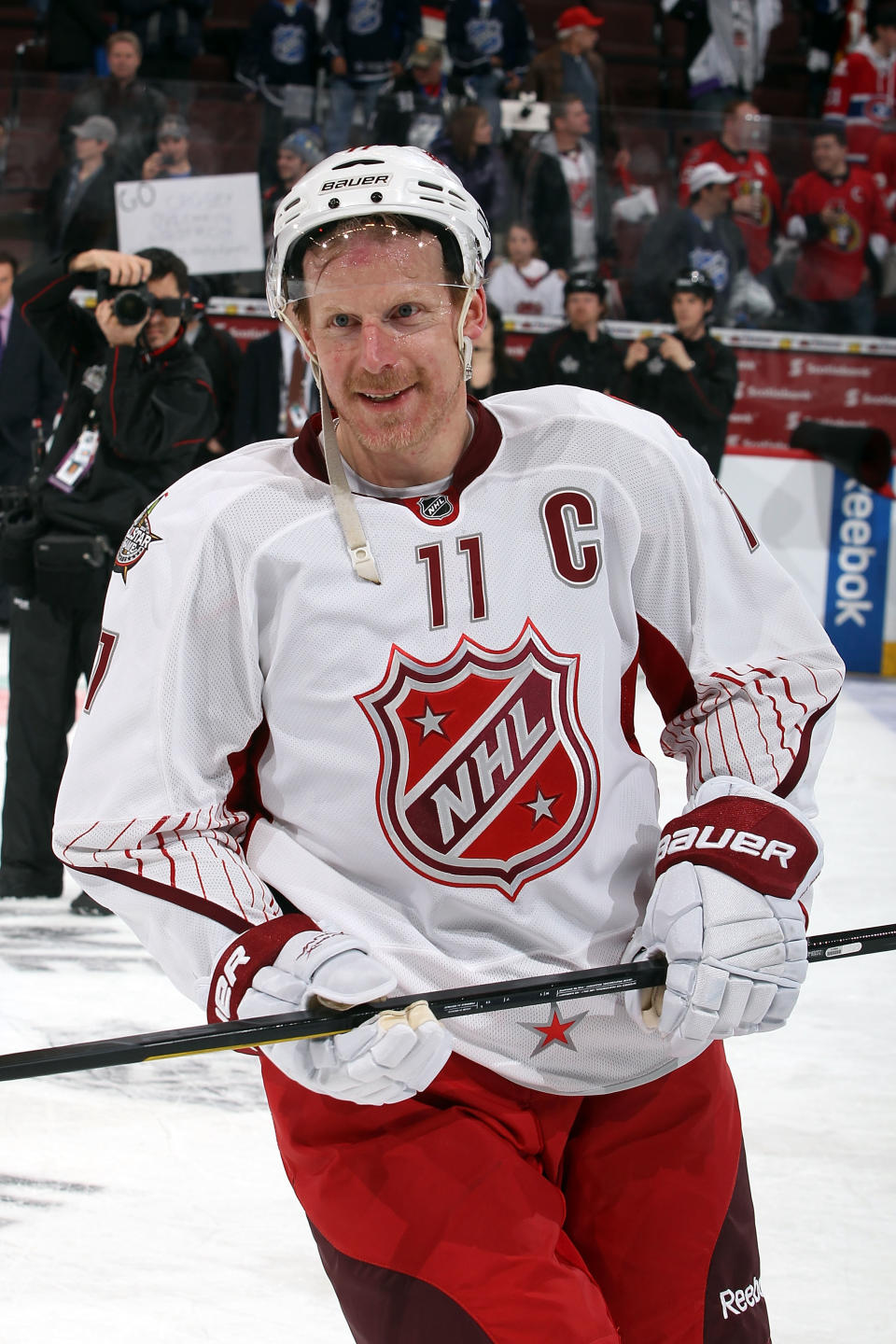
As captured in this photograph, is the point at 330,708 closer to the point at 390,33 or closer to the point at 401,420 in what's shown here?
the point at 401,420

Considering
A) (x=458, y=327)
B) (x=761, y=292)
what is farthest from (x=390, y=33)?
(x=458, y=327)

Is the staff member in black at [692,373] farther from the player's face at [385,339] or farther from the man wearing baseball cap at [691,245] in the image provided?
the player's face at [385,339]

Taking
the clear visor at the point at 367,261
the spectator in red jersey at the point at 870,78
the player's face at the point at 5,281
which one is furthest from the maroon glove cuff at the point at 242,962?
the spectator in red jersey at the point at 870,78

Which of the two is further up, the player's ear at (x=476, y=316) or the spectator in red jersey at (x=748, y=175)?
the spectator in red jersey at (x=748, y=175)

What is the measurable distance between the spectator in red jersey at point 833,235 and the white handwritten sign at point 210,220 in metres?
2.75

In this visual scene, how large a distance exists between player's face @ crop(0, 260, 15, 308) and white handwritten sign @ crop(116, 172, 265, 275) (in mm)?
590

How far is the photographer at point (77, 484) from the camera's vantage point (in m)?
3.48


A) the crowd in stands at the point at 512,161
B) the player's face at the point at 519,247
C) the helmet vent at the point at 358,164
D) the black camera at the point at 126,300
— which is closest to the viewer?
the helmet vent at the point at 358,164

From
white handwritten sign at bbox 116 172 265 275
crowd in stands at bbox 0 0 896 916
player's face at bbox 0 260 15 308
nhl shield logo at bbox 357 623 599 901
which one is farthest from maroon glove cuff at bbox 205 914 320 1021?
white handwritten sign at bbox 116 172 265 275

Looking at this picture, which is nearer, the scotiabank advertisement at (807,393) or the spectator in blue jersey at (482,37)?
the scotiabank advertisement at (807,393)

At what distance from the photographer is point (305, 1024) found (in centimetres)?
119

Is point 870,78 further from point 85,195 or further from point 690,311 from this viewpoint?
point 85,195

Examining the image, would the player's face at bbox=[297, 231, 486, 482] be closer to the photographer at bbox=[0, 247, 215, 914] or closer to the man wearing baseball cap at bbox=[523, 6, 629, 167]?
the photographer at bbox=[0, 247, 215, 914]

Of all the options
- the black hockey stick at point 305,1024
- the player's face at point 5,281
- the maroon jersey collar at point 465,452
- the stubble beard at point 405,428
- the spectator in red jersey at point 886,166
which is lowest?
the black hockey stick at point 305,1024
